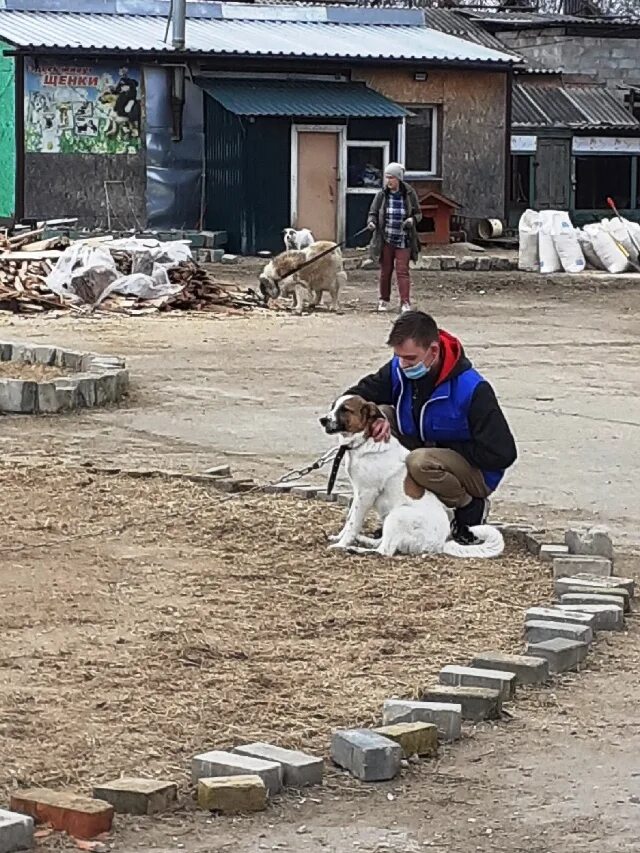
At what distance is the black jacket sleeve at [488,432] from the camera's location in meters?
8.40

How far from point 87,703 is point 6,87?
28297mm

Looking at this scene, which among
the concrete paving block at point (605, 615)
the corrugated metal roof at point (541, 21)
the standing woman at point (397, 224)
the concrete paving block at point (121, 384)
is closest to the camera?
the concrete paving block at point (605, 615)

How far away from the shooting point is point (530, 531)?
8.88 meters

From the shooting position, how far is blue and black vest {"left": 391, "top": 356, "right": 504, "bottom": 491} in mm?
8422

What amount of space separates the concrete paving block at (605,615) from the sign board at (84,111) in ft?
87.4

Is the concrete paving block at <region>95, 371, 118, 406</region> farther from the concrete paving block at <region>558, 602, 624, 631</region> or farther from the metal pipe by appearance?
the metal pipe

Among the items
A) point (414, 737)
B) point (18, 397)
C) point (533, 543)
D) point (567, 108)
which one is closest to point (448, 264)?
point (567, 108)

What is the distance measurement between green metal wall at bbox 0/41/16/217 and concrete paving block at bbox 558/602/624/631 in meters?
26.8

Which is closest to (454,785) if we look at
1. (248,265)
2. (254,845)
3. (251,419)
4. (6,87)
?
(254,845)

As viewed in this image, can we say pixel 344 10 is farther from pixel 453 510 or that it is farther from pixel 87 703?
pixel 87 703

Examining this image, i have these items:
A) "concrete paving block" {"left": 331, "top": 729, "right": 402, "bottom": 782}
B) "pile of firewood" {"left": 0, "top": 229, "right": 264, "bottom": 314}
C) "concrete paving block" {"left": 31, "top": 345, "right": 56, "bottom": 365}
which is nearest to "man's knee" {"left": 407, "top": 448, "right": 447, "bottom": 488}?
"concrete paving block" {"left": 331, "top": 729, "right": 402, "bottom": 782}

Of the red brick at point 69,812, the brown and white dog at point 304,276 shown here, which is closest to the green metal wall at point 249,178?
the brown and white dog at point 304,276

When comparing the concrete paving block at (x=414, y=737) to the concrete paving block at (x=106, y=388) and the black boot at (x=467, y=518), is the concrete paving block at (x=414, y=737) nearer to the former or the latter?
the black boot at (x=467, y=518)

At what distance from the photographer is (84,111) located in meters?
32.8
